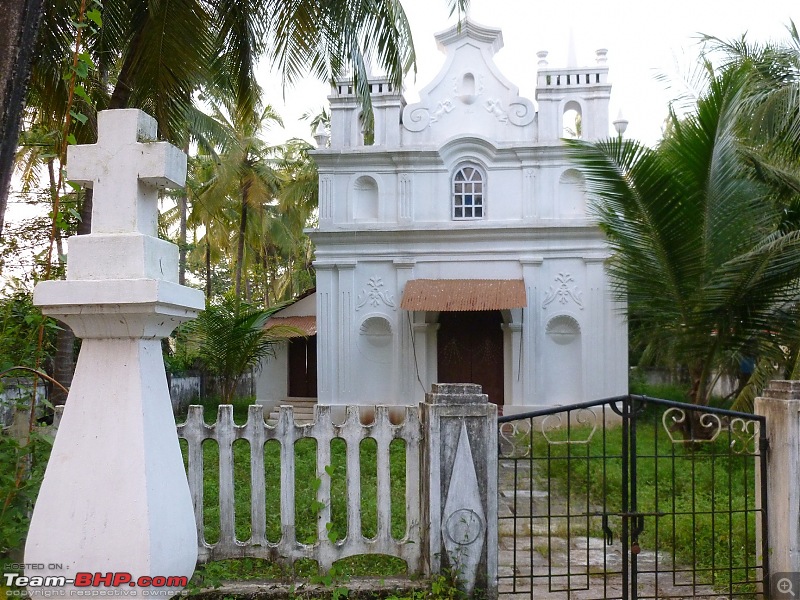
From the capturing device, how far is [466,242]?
575 inches

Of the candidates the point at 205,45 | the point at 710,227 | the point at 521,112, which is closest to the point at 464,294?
the point at 521,112

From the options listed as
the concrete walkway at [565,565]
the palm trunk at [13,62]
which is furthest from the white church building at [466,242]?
the palm trunk at [13,62]

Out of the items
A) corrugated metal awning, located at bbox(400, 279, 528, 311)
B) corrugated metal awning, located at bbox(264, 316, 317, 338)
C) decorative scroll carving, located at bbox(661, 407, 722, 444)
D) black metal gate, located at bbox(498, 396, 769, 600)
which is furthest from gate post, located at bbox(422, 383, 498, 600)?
corrugated metal awning, located at bbox(264, 316, 317, 338)

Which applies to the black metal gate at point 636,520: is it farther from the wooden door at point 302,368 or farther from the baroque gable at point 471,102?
the wooden door at point 302,368

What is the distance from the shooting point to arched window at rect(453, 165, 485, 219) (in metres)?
14.9

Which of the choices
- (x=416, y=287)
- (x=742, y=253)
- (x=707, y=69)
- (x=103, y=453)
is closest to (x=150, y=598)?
(x=103, y=453)

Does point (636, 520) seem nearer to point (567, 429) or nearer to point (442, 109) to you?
point (567, 429)

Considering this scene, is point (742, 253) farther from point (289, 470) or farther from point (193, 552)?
point (193, 552)

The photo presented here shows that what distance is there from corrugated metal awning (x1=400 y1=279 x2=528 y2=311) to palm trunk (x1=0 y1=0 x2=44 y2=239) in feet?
34.8

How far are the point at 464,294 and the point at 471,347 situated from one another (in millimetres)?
1790

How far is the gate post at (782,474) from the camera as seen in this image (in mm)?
4488

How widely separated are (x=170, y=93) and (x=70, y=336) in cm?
290

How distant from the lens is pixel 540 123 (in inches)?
580

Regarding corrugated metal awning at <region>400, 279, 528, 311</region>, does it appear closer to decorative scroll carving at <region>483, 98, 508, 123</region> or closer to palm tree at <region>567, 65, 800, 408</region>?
decorative scroll carving at <region>483, 98, 508, 123</region>
